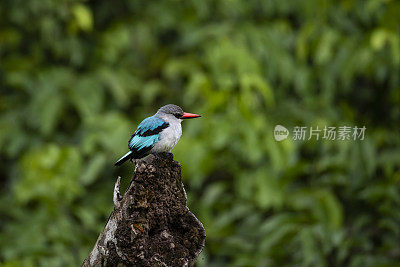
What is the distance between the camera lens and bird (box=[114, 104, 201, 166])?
2.70m

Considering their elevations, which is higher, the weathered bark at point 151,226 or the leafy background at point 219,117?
the leafy background at point 219,117

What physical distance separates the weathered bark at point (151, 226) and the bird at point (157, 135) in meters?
0.25

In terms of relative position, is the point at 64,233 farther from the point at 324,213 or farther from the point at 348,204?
the point at 348,204

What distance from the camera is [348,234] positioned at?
6.62 m

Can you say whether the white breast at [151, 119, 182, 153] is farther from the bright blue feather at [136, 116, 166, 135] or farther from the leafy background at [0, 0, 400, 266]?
the leafy background at [0, 0, 400, 266]

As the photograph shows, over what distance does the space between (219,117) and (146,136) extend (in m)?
2.84

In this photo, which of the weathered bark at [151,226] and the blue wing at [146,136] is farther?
the blue wing at [146,136]

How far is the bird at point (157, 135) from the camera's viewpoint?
2697 mm

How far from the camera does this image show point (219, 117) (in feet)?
18.3

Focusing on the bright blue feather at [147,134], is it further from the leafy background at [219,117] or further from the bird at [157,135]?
Answer: the leafy background at [219,117]


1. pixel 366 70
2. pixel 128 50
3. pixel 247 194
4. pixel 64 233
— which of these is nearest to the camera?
pixel 64 233

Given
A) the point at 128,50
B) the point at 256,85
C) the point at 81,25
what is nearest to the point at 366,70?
the point at 256,85

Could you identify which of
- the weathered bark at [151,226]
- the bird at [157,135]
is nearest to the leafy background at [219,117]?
the bird at [157,135]

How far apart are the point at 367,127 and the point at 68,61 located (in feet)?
13.2
